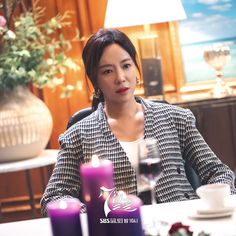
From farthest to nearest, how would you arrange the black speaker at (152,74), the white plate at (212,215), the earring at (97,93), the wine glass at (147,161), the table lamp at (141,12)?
the black speaker at (152,74) < the table lamp at (141,12) < the earring at (97,93) < the white plate at (212,215) < the wine glass at (147,161)

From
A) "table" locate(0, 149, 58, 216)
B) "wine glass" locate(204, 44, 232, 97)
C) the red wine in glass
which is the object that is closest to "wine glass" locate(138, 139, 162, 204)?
the red wine in glass

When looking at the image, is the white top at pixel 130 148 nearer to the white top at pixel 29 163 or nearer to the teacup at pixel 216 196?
the teacup at pixel 216 196

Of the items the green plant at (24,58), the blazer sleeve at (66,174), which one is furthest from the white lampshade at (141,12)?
the blazer sleeve at (66,174)

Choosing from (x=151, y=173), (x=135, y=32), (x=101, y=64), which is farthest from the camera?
(x=135, y=32)

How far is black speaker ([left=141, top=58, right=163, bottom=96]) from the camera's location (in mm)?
3219

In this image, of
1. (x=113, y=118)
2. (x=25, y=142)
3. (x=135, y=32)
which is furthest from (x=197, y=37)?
(x=113, y=118)

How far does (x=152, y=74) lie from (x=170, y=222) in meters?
1.90

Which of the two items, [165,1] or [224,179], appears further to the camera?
[165,1]

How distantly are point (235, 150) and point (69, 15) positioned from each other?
1392mm

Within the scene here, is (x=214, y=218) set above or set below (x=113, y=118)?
below

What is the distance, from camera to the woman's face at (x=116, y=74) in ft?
6.18

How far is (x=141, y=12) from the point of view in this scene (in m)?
3.01

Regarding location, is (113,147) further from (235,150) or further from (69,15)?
(69,15)

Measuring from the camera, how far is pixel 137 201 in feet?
3.23
